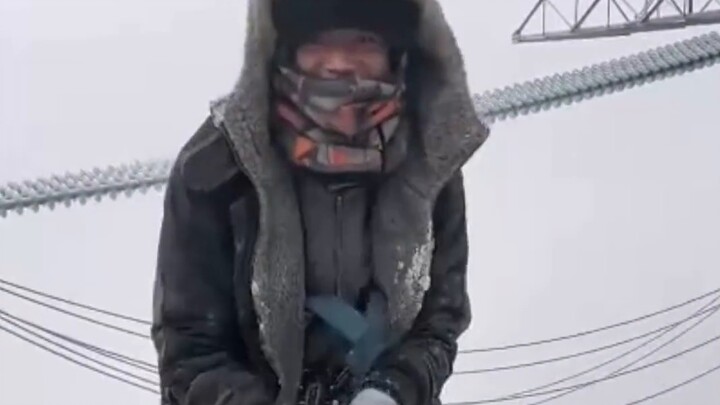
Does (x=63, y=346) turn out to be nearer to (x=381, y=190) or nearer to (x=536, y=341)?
(x=536, y=341)

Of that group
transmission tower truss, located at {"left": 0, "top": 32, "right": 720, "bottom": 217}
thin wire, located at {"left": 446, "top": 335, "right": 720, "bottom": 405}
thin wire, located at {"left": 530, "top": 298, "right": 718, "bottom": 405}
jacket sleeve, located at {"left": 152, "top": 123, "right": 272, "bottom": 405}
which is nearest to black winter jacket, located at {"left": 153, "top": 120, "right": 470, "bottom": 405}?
jacket sleeve, located at {"left": 152, "top": 123, "right": 272, "bottom": 405}

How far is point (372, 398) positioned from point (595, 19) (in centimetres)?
144

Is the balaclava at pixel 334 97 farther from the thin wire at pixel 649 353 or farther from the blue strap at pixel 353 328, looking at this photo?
the thin wire at pixel 649 353

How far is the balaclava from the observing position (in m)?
0.65

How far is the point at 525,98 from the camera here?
1.71 metres

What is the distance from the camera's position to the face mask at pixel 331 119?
650 millimetres

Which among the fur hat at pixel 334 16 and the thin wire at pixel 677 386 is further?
the thin wire at pixel 677 386

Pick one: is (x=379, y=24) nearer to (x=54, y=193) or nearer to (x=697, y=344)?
(x=54, y=193)

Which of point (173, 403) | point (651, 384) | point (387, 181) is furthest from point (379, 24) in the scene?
point (651, 384)

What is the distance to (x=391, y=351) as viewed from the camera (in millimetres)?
685

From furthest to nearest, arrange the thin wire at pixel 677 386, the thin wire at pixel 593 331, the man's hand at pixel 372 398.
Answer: the thin wire at pixel 677 386 < the thin wire at pixel 593 331 < the man's hand at pixel 372 398

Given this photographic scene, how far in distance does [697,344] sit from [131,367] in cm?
86

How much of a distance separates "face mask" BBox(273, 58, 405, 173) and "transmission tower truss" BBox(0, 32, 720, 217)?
809 mm

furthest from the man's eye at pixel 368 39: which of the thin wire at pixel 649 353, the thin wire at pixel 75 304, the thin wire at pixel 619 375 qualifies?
the thin wire at pixel 649 353
